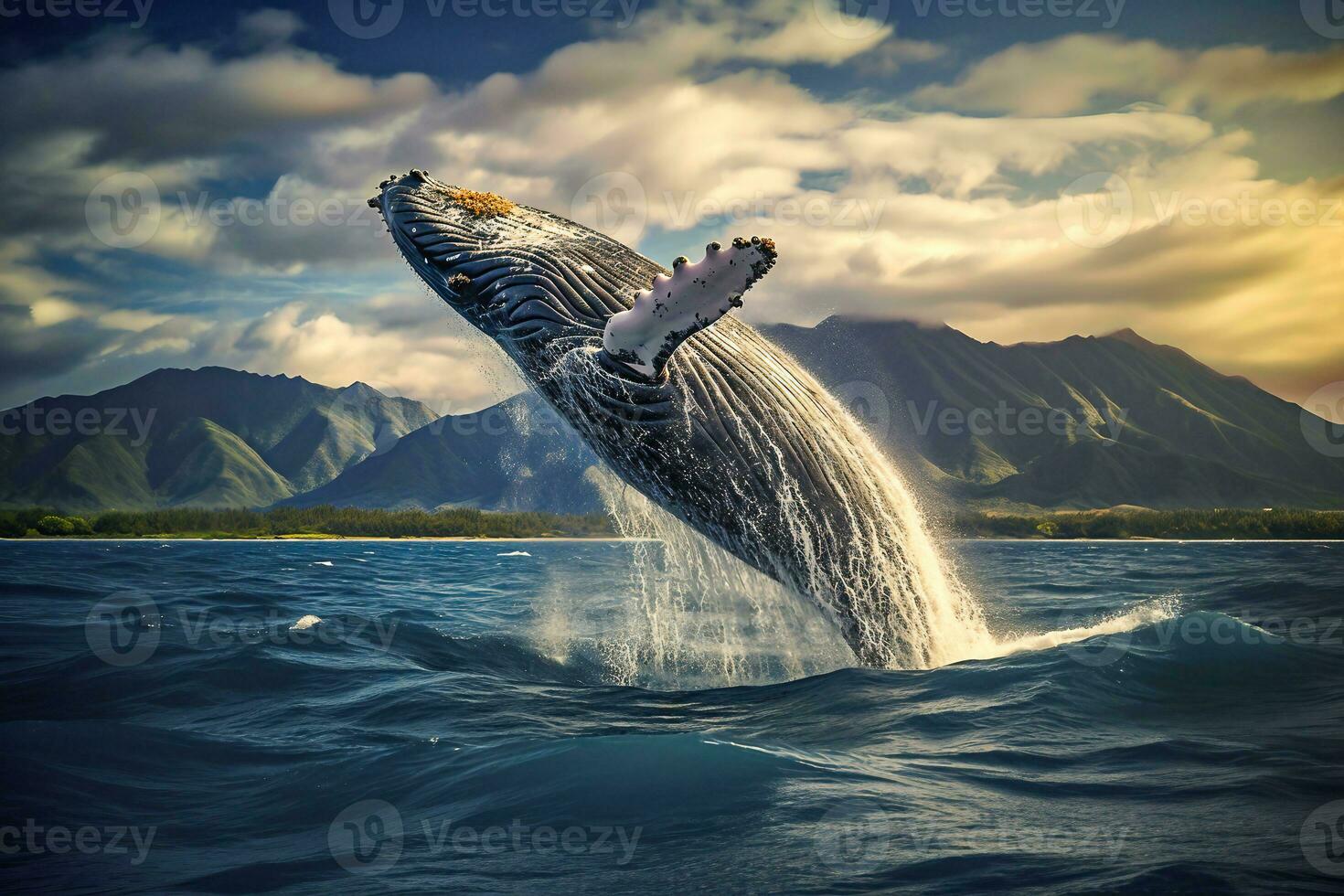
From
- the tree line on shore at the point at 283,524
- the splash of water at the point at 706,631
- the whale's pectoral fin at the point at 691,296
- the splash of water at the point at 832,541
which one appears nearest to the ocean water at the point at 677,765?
the splash of water at the point at 706,631

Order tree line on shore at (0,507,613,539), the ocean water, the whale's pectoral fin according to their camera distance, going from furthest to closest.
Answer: tree line on shore at (0,507,613,539) → the whale's pectoral fin → the ocean water

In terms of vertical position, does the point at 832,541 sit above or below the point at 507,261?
below

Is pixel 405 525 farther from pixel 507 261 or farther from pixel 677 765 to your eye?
pixel 677 765

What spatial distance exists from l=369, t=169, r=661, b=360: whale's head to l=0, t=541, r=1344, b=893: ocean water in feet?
8.81

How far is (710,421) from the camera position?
5.41m

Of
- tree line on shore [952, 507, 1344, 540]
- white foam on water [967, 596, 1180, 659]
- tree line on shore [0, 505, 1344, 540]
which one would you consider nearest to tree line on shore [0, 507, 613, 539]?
tree line on shore [0, 505, 1344, 540]

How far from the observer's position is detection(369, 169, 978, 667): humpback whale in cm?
539

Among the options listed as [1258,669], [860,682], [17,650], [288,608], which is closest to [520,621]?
[288,608]

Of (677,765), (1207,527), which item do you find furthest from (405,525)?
(677,765)

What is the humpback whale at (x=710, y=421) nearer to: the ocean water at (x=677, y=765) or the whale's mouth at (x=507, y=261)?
the whale's mouth at (x=507, y=261)

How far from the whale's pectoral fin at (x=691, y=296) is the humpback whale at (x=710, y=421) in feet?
0.32

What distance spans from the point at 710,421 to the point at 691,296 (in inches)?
48.8

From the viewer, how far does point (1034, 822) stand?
3992 mm

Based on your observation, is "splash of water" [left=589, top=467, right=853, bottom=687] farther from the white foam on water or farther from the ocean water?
the white foam on water
